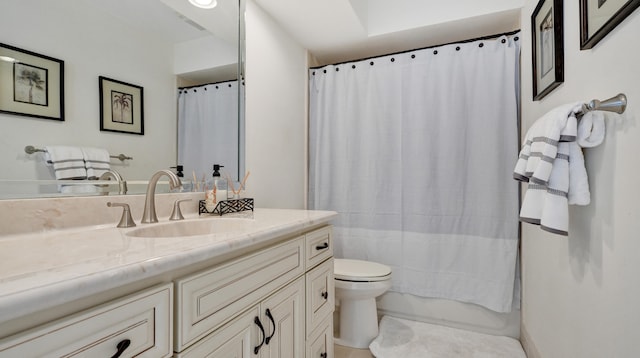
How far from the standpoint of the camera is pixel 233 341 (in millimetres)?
820

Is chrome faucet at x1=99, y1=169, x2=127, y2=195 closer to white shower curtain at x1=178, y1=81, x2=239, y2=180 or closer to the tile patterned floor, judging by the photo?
white shower curtain at x1=178, y1=81, x2=239, y2=180

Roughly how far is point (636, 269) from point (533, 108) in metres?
1.19

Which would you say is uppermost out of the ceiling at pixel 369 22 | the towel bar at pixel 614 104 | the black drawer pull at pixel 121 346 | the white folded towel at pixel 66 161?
the ceiling at pixel 369 22

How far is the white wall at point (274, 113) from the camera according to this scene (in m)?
1.82

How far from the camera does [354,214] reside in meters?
2.33

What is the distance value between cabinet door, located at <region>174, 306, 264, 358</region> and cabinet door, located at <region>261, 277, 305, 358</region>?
5cm

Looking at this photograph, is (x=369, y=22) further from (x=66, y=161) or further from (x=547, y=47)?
(x=66, y=161)

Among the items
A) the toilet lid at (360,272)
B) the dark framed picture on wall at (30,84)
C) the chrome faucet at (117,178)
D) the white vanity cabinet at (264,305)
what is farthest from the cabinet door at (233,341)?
the toilet lid at (360,272)

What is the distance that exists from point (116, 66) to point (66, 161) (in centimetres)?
39

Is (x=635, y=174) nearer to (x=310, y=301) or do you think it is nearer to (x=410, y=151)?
(x=310, y=301)

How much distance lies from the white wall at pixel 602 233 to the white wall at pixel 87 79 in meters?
1.56

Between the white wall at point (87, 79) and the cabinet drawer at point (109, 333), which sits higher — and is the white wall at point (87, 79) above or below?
above

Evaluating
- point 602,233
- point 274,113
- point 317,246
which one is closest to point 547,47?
point 602,233

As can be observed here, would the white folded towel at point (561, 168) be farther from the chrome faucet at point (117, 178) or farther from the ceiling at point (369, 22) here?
the chrome faucet at point (117, 178)
